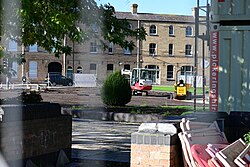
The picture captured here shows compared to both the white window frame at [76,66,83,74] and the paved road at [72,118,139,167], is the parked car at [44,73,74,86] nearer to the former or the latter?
the white window frame at [76,66,83,74]

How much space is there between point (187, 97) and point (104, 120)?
1659cm

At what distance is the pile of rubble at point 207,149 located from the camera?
3.69 metres

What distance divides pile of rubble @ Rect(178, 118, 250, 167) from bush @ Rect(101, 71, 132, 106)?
14081mm

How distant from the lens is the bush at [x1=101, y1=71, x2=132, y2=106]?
1917cm

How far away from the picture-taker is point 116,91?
19.2m

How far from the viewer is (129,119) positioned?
626 inches

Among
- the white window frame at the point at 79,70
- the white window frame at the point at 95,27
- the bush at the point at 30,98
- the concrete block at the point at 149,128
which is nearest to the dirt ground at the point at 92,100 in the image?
the white window frame at the point at 79,70

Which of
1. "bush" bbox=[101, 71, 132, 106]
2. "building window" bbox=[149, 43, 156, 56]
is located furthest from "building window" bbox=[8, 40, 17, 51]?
"building window" bbox=[149, 43, 156, 56]

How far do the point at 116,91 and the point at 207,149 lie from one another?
15.1 metres

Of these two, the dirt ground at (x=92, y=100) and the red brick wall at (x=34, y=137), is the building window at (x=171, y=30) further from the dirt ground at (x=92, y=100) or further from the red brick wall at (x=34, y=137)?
the red brick wall at (x=34, y=137)

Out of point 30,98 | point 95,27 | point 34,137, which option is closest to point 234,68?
point 95,27

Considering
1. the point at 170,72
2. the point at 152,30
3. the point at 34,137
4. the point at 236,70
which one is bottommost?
the point at 34,137

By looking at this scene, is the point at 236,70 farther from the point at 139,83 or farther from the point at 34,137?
the point at 139,83

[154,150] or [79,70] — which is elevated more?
[79,70]
